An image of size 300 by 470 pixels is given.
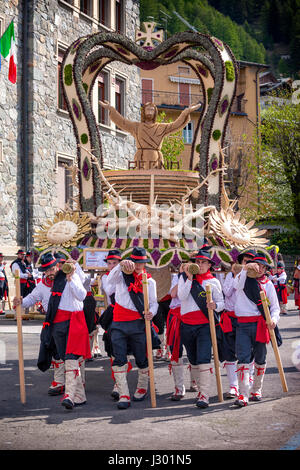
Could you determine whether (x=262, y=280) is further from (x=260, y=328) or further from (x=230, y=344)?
(x=230, y=344)

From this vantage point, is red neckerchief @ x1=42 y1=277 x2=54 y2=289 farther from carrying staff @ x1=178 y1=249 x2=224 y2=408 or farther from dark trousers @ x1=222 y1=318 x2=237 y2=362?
dark trousers @ x1=222 y1=318 x2=237 y2=362

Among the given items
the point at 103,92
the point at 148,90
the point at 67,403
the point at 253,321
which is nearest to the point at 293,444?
the point at 253,321

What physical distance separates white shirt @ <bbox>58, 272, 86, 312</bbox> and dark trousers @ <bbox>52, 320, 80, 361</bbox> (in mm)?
185

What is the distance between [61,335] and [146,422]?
6.02 ft

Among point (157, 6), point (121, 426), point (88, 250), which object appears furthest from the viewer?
point (157, 6)

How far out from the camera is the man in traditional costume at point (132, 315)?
8.23m

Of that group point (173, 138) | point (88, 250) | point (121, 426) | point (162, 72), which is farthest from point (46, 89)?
point (162, 72)

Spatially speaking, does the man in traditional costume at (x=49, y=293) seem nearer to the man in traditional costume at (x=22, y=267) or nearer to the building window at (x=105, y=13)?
the man in traditional costume at (x=22, y=267)

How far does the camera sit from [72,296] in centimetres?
837

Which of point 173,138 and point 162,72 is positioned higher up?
point 162,72

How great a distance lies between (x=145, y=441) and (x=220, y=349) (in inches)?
109

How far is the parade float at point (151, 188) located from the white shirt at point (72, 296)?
2855 millimetres
